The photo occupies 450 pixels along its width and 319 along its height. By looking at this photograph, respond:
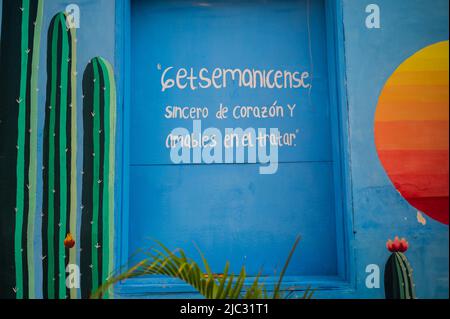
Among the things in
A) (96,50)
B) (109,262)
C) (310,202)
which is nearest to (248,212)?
(310,202)

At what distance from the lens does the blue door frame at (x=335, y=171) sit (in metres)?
3.46

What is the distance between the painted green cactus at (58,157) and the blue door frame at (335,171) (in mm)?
343

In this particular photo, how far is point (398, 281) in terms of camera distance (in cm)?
344

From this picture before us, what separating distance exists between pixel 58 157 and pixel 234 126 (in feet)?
4.42

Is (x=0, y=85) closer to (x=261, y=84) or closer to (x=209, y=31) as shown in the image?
(x=209, y=31)

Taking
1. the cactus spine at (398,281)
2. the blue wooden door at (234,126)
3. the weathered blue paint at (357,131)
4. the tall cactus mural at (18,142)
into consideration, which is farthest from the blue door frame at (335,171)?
the tall cactus mural at (18,142)

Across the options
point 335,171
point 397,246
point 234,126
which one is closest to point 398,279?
point 397,246

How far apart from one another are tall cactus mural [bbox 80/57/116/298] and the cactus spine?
198cm

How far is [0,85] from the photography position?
3576 mm

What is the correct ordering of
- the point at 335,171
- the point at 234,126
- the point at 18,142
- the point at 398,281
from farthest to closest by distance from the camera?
the point at 234,126
the point at 335,171
the point at 18,142
the point at 398,281

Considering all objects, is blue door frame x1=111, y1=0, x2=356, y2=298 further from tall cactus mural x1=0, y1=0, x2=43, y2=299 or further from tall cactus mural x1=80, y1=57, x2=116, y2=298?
tall cactus mural x1=0, y1=0, x2=43, y2=299

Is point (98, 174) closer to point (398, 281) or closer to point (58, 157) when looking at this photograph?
point (58, 157)

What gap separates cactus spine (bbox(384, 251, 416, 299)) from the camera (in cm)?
343

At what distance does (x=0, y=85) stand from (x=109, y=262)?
1.54 meters
